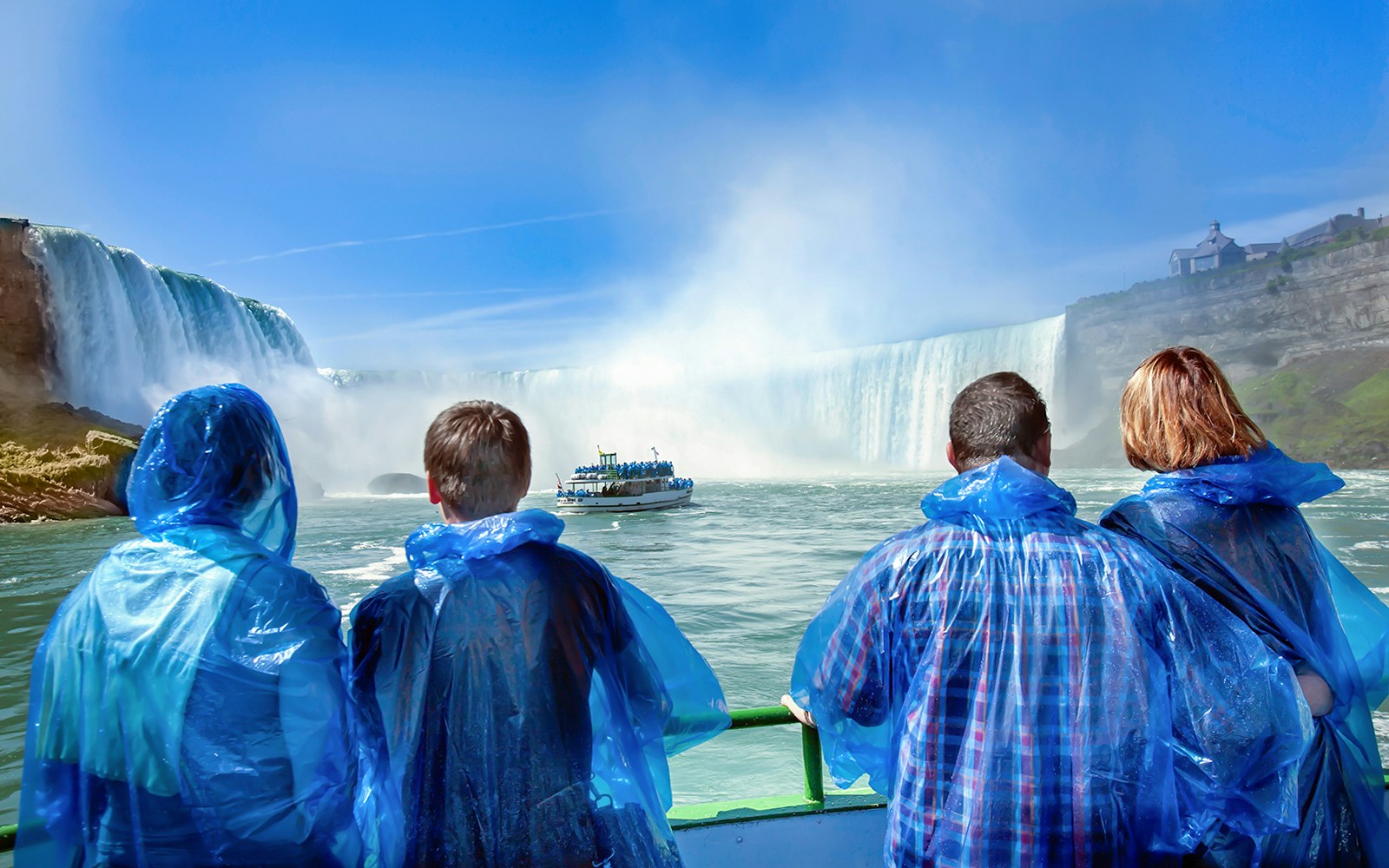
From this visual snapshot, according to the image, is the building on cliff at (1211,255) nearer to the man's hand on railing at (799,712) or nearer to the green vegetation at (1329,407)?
the green vegetation at (1329,407)

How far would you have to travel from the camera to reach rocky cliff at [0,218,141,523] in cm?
2233

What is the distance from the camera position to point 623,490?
2961cm

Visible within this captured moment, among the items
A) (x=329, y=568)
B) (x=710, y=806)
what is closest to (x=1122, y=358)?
(x=329, y=568)

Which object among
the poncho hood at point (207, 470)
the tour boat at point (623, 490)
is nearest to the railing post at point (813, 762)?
the poncho hood at point (207, 470)

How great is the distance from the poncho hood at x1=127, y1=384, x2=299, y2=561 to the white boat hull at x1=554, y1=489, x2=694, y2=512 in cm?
2801

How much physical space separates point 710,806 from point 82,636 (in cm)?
141

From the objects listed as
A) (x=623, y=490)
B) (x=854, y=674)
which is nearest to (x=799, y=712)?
(x=854, y=674)

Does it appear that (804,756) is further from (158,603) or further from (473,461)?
(158,603)

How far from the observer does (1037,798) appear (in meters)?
1.26

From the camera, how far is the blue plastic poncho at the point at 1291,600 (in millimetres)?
1408

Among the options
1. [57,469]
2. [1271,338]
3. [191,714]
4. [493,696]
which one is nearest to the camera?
[191,714]

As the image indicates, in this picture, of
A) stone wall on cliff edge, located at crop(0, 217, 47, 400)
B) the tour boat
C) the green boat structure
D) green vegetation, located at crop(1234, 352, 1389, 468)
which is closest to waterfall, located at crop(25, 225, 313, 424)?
stone wall on cliff edge, located at crop(0, 217, 47, 400)

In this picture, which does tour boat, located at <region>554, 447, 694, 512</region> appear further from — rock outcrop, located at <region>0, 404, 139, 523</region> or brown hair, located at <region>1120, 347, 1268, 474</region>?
brown hair, located at <region>1120, 347, 1268, 474</region>

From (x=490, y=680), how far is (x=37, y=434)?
29071 mm
